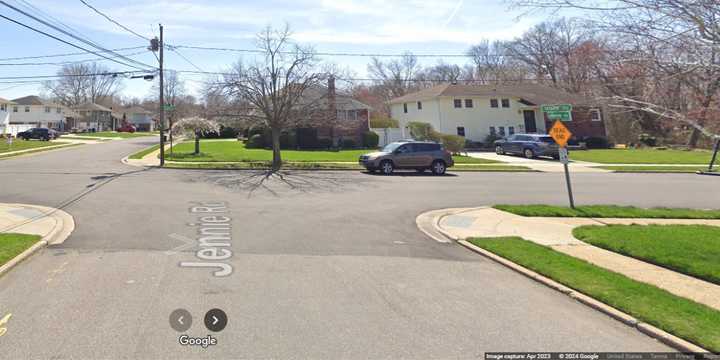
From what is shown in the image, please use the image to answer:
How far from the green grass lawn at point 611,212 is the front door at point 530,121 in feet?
108

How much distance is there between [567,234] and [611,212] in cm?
379

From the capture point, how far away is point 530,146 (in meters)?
34.7

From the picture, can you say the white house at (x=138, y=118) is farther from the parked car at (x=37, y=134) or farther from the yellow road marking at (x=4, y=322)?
the yellow road marking at (x=4, y=322)

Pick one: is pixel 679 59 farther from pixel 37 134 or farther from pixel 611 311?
pixel 37 134

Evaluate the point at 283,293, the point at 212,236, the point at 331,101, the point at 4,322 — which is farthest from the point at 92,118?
the point at 283,293

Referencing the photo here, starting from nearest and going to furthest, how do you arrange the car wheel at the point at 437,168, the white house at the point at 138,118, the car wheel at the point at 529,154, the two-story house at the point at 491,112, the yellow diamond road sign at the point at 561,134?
the yellow diamond road sign at the point at 561,134, the car wheel at the point at 437,168, the car wheel at the point at 529,154, the two-story house at the point at 491,112, the white house at the point at 138,118

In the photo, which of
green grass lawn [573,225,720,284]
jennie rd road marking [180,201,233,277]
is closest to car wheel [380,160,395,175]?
jennie rd road marking [180,201,233,277]

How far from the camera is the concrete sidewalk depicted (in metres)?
6.41

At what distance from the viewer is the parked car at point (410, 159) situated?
2317cm

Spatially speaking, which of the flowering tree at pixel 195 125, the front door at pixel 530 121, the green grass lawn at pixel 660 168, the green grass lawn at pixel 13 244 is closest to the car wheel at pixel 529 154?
the green grass lawn at pixel 660 168

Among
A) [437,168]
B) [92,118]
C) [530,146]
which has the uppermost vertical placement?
[92,118]

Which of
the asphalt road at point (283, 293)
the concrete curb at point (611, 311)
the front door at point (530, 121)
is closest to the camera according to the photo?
the asphalt road at point (283, 293)

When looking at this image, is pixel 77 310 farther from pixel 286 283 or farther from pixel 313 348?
pixel 313 348

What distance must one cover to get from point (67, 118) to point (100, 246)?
84732 mm
